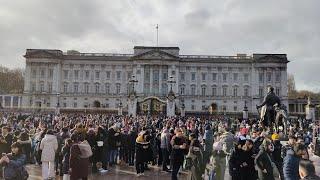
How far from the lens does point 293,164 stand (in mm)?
8938

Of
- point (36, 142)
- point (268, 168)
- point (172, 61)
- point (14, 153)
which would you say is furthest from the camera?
point (172, 61)

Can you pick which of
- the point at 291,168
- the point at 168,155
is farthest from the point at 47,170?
the point at 291,168

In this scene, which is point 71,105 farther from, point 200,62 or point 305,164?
point 305,164

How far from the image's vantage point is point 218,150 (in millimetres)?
12672

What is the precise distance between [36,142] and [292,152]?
429 inches

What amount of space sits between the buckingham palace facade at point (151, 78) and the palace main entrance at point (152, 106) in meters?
26.7

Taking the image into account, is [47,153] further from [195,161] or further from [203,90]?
[203,90]

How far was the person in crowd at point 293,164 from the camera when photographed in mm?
Answer: 8727

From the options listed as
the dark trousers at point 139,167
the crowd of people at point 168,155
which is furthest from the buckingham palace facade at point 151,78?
the dark trousers at point 139,167

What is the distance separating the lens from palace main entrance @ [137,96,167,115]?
212 ft

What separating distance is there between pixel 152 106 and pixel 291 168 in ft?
188

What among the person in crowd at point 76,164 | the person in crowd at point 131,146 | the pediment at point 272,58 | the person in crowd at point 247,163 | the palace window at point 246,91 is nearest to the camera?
the person in crowd at point 247,163

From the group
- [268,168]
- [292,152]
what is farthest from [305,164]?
[268,168]

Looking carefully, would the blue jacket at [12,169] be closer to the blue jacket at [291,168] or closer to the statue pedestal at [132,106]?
the blue jacket at [291,168]
